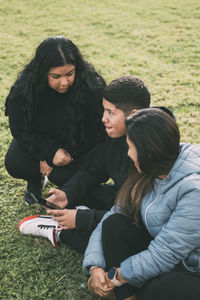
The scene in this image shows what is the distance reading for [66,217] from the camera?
2.53 meters

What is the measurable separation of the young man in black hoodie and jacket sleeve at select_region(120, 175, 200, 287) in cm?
67

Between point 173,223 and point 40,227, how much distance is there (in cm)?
130

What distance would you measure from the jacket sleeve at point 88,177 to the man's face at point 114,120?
261 mm

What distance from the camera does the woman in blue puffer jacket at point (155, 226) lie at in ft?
5.96

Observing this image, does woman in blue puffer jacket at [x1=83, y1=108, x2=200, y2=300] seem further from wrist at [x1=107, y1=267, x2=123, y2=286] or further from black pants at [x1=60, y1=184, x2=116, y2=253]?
black pants at [x1=60, y1=184, x2=116, y2=253]

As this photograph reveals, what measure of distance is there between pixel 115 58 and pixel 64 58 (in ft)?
11.6

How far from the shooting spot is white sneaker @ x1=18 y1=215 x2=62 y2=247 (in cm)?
270

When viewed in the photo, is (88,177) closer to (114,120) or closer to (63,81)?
(114,120)

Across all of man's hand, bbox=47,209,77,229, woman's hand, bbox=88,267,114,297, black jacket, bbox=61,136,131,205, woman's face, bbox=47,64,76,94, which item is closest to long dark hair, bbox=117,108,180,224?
black jacket, bbox=61,136,131,205

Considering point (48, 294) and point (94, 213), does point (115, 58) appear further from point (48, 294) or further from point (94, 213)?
point (48, 294)

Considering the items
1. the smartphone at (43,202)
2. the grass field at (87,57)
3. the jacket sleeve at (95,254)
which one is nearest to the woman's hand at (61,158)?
the smartphone at (43,202)

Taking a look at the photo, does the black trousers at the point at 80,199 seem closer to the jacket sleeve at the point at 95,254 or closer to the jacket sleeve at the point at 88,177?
the jacket sleeve at the point at 88,177

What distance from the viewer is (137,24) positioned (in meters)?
7.50

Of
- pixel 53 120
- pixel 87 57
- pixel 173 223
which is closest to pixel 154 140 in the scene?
pixel 173 223
